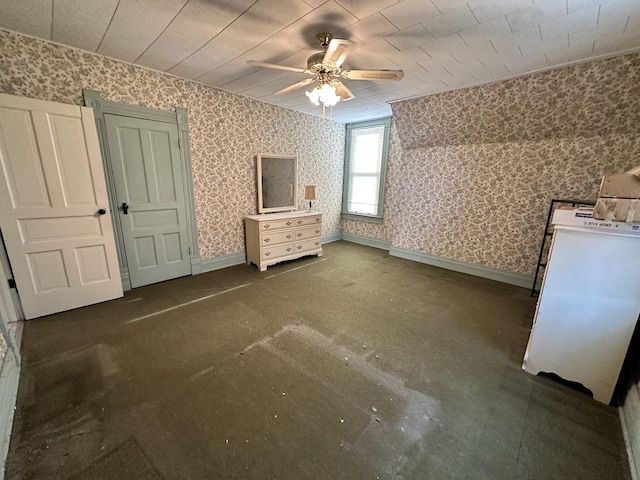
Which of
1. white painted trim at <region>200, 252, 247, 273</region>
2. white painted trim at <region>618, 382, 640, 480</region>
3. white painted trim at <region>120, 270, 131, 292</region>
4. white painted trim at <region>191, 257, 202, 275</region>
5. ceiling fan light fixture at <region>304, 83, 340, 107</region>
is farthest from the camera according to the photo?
white painted trim at <region>200, 252, 247, 273</region>

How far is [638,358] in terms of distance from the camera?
167cm

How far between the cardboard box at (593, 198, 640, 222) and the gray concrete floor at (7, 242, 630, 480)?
1.17 m

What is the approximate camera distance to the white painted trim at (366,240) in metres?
5.03

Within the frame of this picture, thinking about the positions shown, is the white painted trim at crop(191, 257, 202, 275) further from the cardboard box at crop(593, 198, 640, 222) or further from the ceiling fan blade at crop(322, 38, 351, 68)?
the cardboard box at crop(593, 198, 640, 222)

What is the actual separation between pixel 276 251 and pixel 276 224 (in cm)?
41

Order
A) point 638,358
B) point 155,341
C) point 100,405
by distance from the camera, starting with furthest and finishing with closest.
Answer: point 155,341, point 638,358, point 100,405

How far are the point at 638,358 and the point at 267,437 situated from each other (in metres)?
2.38

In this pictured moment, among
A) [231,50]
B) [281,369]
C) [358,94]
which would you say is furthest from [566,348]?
[231,50]

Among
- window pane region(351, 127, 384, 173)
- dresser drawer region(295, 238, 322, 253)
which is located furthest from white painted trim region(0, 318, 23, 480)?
window pane region(351, 127, 384, 173)

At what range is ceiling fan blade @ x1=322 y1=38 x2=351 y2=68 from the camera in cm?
157

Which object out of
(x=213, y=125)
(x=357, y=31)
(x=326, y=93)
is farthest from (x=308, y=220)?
(x=357, y=31)

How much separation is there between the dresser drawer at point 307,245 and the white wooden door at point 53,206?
234cm

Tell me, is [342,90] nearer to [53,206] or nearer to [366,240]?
[53,206]

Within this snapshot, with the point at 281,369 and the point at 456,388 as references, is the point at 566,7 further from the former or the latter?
the point at 281,369
